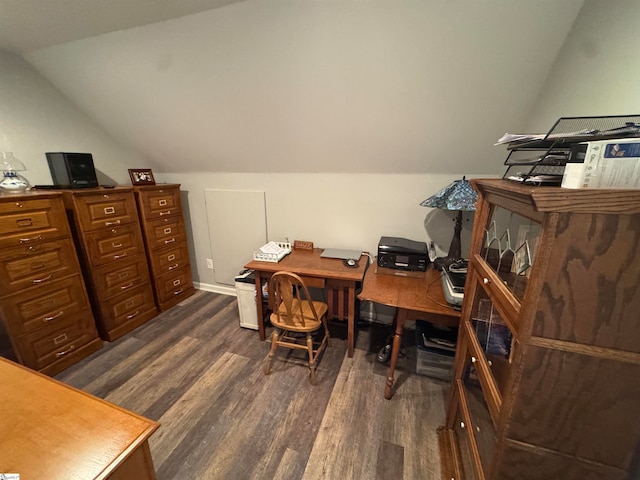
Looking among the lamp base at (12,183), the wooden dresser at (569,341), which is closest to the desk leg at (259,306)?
the wooden dresser at (569,341)

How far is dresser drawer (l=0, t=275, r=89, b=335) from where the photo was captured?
1.67 m

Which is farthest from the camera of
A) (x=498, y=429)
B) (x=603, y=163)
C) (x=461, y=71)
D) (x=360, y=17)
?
(x=461, y=71)

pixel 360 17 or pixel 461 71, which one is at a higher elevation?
pixel 360 17

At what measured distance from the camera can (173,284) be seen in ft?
9.14

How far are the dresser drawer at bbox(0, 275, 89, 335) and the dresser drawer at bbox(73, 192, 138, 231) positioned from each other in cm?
44

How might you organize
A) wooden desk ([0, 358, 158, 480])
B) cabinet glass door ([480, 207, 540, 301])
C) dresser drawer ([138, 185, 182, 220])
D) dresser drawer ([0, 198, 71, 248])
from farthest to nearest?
dresser drawer ([138, 185, 182, 220]) → dresser drawer ([0, 198, 71, 248]) → cabinet glass door ([480, 207, 540, 301]) → wooden desk ([0, 358, 158, 480])

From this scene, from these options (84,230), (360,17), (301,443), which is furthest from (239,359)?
(360,17)

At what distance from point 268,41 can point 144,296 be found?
7.95ft

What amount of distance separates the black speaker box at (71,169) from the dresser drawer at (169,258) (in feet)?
2.63

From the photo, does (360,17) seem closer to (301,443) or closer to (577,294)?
(577,294)

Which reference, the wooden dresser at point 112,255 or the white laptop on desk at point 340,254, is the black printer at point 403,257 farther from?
the wooden dresser at point 112,255

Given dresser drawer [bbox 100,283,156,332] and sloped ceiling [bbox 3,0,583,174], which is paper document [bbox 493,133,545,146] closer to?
sloped ceiling [bbox 3,0,583,174]

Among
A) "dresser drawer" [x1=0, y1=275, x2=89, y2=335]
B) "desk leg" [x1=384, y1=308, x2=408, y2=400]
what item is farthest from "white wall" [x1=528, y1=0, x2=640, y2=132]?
"dresser drawer" [x1=0, y1=275, x2=89, y2=335]

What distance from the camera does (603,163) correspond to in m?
0.58
